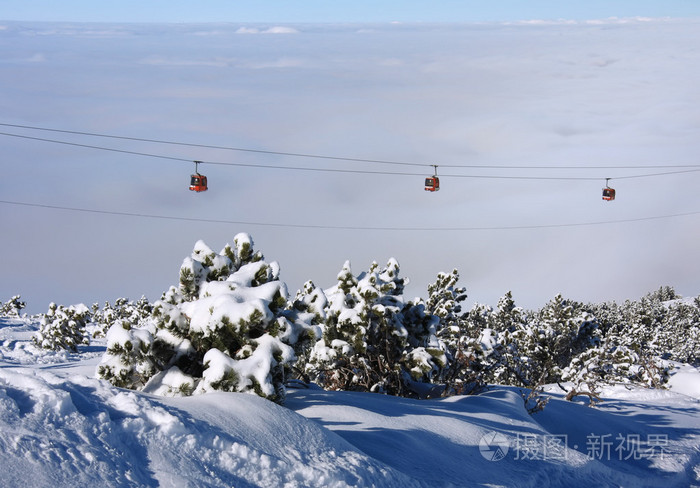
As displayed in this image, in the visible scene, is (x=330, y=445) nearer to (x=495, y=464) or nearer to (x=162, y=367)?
(x=495, y=464)

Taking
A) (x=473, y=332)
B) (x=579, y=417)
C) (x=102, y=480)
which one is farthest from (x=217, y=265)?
(x=473, y=332)

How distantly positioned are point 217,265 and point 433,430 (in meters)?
4.73

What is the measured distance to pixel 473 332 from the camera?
4244 centimetres

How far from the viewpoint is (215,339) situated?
1088 cm

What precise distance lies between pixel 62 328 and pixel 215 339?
30.8m

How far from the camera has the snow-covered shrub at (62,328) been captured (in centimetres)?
3741

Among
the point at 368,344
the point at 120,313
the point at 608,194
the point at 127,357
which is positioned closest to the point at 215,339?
the point at 127,357

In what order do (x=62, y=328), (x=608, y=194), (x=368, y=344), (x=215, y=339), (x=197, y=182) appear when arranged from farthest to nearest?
(x=62, y=328) < (x=608, y=194) < (x=197, y=182) < (x=368, y=344) < (x=215, y=339)

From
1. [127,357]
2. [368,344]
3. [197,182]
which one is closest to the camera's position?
[127,357]

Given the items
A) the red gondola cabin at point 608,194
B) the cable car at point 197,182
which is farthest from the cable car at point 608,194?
the cable car at point 197,182

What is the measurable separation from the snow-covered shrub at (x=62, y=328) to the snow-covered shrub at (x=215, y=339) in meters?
28.0

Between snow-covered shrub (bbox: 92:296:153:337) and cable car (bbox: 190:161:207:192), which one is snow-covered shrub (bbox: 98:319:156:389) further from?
snow-covered shrub (bbox: 92:296:153:337)

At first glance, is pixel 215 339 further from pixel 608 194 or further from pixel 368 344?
pixel 608 194

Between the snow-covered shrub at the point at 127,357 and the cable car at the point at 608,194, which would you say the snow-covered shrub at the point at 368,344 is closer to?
the snow-covered shrub at the point at 127,357
